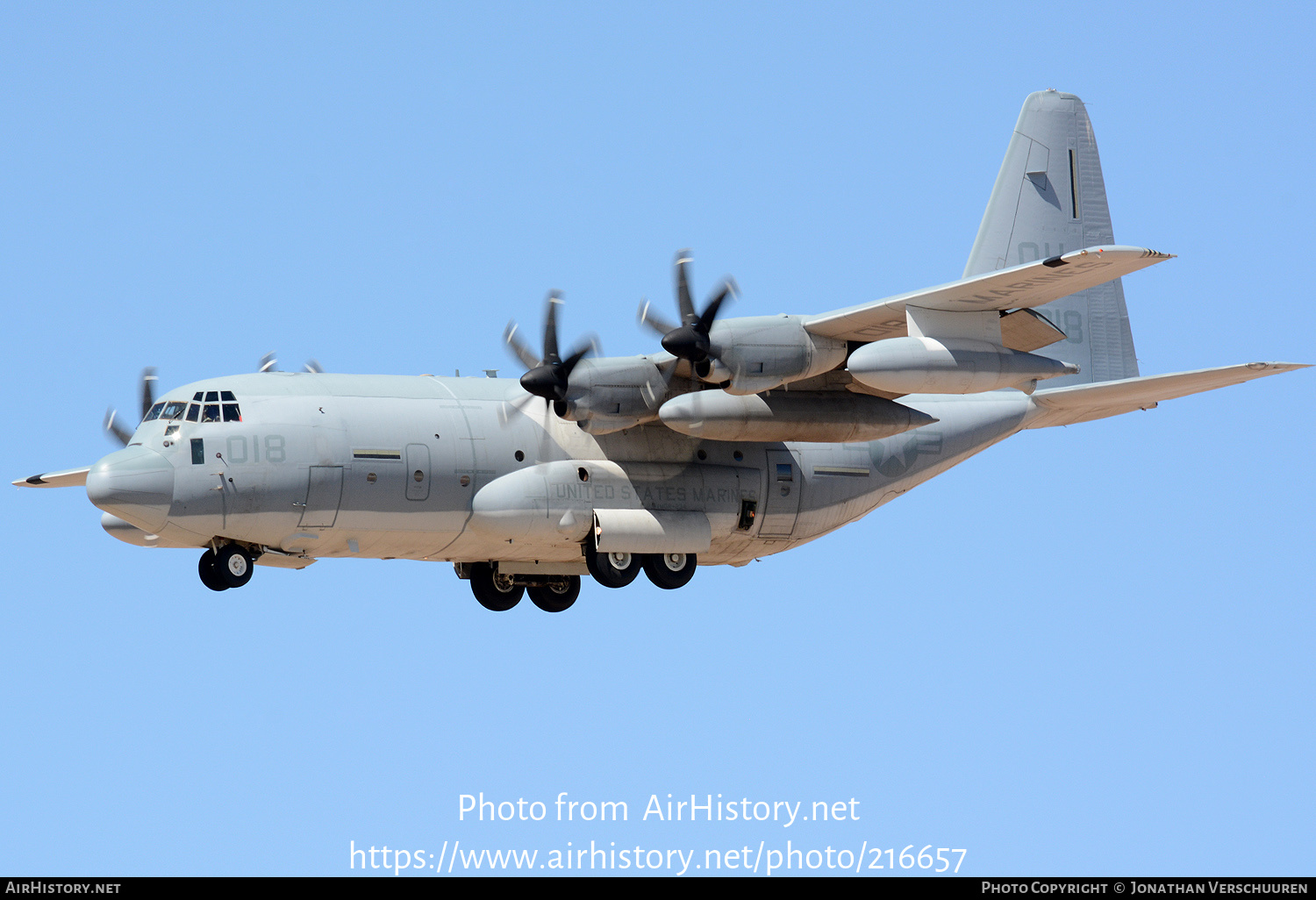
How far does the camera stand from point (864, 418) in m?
25.5

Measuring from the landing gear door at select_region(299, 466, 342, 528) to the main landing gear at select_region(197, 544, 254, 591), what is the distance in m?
0.92

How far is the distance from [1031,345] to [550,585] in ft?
25.8

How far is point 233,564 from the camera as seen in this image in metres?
24.0

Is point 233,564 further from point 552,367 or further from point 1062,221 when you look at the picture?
point 1062,221

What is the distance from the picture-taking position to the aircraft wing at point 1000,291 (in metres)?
22.1

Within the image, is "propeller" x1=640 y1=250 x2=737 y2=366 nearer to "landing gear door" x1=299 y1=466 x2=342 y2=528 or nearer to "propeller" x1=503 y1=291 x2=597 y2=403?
"propeller" x1=503 y1=291 x2=597 y2=403

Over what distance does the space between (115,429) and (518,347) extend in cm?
633

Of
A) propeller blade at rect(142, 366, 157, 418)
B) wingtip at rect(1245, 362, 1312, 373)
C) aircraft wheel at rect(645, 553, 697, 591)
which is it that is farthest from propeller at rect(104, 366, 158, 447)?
wingtip at rect(1245, 362, 1312, 373)

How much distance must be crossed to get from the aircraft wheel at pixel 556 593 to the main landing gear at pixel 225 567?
4.79 m

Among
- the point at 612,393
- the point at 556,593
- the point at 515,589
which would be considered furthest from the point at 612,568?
the point at 612,393

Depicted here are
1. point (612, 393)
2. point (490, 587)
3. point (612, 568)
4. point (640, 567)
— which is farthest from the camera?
point (490, 587)

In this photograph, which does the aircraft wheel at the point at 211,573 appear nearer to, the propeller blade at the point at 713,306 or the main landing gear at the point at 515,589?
the main landing gear at the point at 515,589
